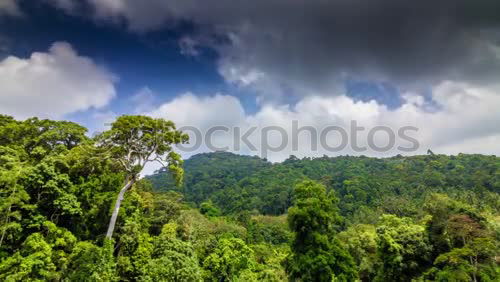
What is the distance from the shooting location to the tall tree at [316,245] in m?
17.2

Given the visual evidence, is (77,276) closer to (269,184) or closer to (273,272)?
(273,272)

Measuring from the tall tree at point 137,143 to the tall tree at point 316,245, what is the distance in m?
7.69

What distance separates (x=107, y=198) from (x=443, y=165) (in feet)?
385

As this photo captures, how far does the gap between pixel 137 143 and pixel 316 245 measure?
1175 centimetres

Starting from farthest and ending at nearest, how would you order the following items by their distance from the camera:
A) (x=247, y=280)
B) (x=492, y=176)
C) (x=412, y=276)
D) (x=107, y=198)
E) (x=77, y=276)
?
(x=492, y=176) → (x=412, y=276) → (x=247, y=280) → (x=107, y=198) → (x=77, y=276)

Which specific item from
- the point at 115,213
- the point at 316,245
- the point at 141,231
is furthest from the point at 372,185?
the point at 115,213

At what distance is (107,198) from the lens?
55.6 feet

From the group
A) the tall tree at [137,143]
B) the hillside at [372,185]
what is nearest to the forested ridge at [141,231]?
the tall tree at [137,143]

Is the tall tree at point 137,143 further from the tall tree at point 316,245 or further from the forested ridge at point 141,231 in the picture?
the tall tree at point 316,245

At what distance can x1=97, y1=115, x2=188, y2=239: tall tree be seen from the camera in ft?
54.2

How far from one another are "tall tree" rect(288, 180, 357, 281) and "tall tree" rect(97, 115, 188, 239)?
769 centimetres

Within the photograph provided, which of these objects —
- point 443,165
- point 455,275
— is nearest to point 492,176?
point 443,165

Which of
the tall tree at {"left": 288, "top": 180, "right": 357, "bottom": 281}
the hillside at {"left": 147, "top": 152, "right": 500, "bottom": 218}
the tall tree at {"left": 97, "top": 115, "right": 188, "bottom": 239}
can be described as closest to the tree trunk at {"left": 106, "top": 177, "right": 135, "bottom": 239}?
the tall tree at {"left": 97, "top": 115, "right": 188, "bottom": 239}

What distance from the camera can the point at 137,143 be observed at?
17031 millimetres
